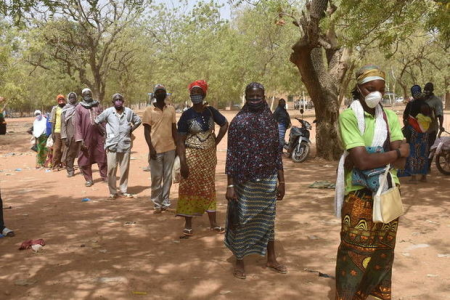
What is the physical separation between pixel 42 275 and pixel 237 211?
1.91m

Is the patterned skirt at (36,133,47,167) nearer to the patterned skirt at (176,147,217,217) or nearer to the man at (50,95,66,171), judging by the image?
the man at (50,95,66,171)

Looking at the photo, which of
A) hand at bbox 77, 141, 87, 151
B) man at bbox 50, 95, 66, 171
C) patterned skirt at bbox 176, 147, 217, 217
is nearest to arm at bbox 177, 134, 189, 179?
patterned skirt at bbox 176, 147, 217, 217

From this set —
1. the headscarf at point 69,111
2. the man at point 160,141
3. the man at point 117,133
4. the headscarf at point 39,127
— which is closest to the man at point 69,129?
the headscarf at point 69,111

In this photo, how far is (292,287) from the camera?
4.16 meters

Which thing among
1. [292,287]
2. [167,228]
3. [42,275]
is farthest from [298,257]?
[42,275]

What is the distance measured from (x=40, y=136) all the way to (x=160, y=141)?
7.21m

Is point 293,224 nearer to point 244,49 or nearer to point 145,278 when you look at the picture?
point 145,278

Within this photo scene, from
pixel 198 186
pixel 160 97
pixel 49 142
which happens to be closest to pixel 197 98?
pixel 198 186

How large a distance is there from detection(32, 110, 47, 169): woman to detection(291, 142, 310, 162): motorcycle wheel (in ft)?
22.1

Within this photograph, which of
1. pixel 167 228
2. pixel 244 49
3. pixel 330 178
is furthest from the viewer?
pixel 244 49

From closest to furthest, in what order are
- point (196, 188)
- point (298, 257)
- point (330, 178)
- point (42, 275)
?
point (42, 275), point (298, 257), point (196, 188), point (330, 178)

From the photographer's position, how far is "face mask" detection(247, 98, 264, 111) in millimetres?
4324

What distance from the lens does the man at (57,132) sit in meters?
11.8

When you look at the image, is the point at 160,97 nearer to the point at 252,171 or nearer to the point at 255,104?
the point at 255,104
